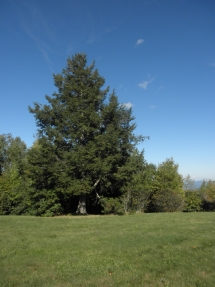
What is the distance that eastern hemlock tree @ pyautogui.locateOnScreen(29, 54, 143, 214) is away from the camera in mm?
19922

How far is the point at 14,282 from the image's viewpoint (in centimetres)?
438

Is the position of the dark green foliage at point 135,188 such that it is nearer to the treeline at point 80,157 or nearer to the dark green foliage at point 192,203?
the treeline at point 80,157

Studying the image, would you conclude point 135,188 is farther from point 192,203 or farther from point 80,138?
point 192,203

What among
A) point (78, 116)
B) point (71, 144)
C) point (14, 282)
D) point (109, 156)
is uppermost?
point (78, 116)

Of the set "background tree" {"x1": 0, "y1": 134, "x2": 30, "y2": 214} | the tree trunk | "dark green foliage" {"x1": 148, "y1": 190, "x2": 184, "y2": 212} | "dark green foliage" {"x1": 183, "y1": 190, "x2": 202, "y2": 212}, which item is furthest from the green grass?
"dark green foliage" {"x1": 183, "y1": 190, "x2": 202, "y2": 212}

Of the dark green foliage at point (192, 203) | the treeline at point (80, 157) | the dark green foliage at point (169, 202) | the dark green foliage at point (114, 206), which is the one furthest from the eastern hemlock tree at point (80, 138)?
the dark green foliage at point (192, 203)

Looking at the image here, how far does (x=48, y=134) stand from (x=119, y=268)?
57.7ft

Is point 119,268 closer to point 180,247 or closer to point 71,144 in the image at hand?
point 180,247

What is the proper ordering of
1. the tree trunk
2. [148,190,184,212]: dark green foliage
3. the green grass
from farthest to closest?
[148,190,184,212]: dark green foliage, the tree trunk, the green grass

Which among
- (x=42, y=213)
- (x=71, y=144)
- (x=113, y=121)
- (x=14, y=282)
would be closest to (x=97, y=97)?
(x=113, y=121)

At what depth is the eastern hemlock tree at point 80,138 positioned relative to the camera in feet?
65.4

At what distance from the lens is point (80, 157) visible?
19.6 m

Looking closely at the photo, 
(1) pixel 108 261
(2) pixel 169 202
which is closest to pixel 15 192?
(2) pixel 169 202

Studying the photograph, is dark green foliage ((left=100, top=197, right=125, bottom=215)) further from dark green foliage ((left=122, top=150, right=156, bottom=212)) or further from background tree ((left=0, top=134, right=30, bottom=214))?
background tree ((left=0, top=134, right=30, bottom=214))
